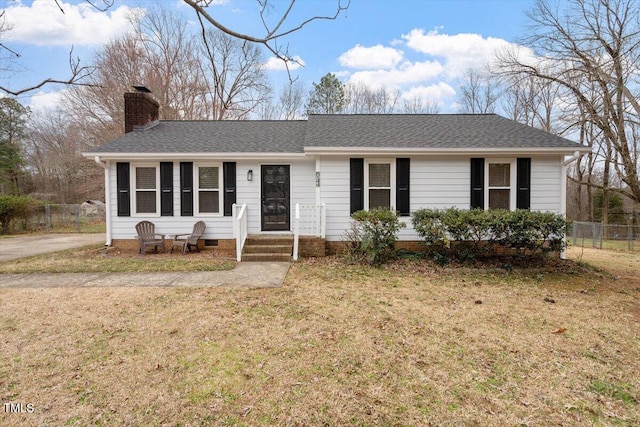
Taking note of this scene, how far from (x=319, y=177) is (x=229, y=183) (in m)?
2.53

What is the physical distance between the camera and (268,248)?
8.19 m

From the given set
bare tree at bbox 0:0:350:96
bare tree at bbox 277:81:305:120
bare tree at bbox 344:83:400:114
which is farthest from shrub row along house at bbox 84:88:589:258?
bare tree at bbox 344:83:400:114

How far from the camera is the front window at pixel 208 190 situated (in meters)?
9.20

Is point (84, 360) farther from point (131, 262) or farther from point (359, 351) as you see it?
point (131, 262)

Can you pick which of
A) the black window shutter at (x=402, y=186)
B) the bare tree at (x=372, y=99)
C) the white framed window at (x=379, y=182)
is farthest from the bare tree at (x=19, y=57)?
the bare tree at (x=372, y=99)

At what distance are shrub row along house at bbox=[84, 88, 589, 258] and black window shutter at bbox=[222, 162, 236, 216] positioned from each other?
0.03 m

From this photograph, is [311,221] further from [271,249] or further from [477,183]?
[477,183]

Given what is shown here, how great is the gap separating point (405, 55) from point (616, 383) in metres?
19.6

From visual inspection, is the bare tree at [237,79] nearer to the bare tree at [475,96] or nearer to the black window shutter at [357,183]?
the black window shutter at [357,183]

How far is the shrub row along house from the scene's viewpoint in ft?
27.8

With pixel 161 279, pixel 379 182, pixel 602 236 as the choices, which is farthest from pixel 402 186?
pixel 602 236

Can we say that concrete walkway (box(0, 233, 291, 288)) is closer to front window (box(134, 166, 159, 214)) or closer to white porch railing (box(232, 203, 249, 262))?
white porch railing (box(232, 203, 249, 262))

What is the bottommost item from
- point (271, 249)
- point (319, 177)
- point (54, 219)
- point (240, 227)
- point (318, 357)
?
point (318, 357)

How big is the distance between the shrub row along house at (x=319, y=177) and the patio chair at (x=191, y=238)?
0.19 metres
